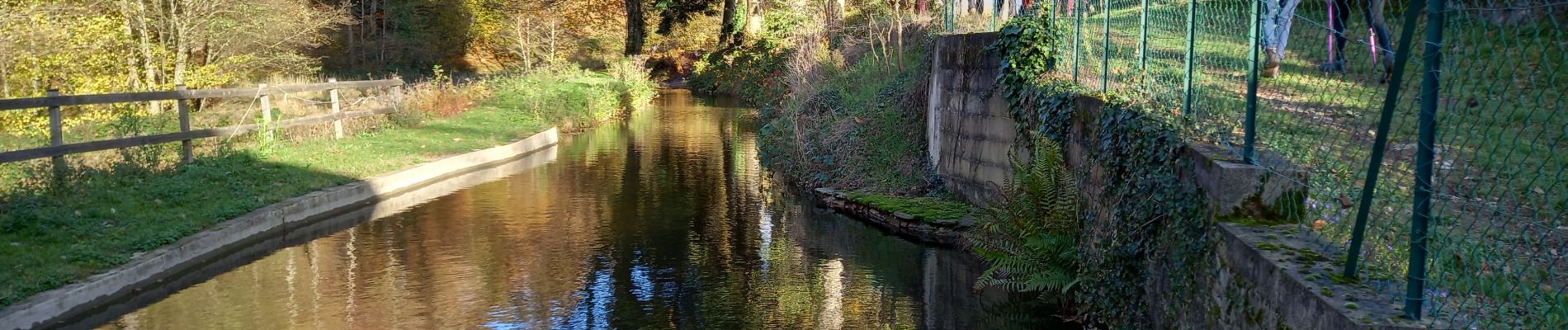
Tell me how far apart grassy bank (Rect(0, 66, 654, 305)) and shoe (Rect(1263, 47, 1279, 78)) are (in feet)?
27.0

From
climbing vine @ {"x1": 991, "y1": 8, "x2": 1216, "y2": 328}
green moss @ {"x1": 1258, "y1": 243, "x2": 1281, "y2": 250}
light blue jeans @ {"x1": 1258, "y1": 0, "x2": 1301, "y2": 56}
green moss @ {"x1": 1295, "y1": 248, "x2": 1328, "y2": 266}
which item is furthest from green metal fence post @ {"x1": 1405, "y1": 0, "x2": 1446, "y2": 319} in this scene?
light blue jeans @ {"x1": 1258, "y1": 0, "x2": 1301, "y2": 56}

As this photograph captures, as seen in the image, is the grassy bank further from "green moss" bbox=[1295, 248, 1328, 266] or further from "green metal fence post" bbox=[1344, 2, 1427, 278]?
"green metal fence post" bbox=[1344, 2, 1427, 278]

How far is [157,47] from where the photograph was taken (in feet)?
85.8

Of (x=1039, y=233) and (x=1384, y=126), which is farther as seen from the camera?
(x=1039, y=233)

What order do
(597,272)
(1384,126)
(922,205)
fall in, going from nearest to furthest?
1. (1384,126)
2. (597,272)
3. (922,205)

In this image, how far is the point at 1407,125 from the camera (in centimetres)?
669

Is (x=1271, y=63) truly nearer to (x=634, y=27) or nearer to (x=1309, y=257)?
(x=1309, y=257)

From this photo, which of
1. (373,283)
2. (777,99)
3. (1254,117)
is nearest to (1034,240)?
(1254,117)

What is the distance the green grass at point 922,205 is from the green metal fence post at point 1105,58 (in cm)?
318

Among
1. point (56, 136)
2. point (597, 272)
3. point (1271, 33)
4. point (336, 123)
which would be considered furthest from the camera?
point (336, 123)

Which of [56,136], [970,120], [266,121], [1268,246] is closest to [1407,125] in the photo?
[1268,246]

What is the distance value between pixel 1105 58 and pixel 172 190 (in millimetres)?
9553

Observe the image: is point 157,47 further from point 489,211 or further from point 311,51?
point 311,51

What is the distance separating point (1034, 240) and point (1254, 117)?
12.5ft
